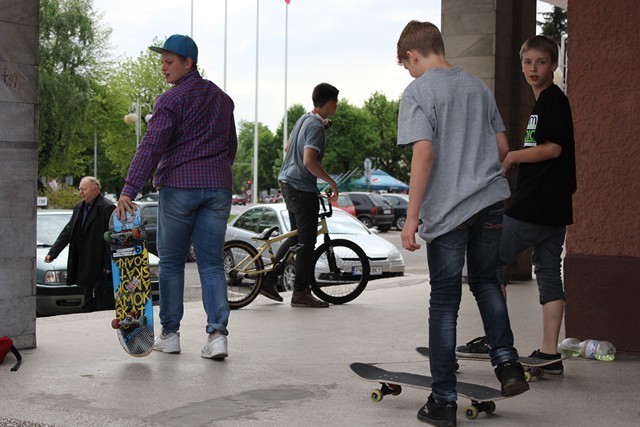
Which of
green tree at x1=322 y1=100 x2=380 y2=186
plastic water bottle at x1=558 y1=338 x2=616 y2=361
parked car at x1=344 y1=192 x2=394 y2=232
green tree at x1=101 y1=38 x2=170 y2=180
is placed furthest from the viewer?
green tree at x1=322 y1=100 x2=380 y2=186

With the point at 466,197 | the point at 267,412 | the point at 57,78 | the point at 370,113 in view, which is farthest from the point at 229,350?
the point at 370,113

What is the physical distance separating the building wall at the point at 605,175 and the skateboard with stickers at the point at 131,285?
9.22 ft

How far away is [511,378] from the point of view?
4672 millimetres

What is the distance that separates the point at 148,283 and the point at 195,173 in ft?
2.53

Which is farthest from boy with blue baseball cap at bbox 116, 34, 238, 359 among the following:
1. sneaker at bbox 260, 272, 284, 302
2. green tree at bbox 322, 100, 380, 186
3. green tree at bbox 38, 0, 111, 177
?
green tree at bbox 322, 100, 380, 186

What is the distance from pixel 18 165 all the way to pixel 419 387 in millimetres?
3248

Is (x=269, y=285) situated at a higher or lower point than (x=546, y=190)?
lower

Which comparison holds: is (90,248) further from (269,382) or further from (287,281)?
(269,382)

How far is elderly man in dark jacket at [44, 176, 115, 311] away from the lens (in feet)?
33.8

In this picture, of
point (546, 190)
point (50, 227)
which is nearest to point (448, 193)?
point (546, 190)

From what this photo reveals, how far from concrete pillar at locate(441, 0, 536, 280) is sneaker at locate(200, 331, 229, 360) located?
6.89 metres

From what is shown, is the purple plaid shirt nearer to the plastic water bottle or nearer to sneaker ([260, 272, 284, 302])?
the plastic water bottle

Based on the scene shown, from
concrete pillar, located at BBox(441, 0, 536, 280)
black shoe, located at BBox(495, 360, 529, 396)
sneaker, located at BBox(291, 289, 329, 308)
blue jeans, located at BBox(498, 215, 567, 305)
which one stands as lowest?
sneaker, located at BBox(291, 289, 329, 308)

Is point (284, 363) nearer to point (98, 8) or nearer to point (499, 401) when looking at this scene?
point (499, 401)
